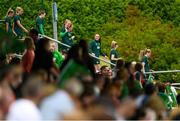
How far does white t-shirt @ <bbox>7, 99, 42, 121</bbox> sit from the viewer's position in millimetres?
9633

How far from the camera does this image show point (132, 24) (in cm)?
5656

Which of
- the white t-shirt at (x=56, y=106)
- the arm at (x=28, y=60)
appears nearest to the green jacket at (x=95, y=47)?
the arm at (x=28, y=60)

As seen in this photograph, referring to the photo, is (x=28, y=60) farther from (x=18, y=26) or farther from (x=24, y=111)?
(x=18, y=26)

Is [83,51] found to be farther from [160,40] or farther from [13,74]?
[160,40]

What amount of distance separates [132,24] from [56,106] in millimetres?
47143

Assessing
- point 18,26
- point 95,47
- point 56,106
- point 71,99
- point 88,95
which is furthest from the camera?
point 95,47

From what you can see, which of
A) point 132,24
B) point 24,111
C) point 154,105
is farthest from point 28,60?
point 132,24

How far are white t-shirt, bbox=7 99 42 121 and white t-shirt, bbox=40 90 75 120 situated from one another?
0.31ft

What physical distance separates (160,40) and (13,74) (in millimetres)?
42881

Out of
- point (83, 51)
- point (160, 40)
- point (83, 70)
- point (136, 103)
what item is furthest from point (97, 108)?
point (160, 40)

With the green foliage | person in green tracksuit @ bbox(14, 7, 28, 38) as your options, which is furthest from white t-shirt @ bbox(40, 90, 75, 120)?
the green foliage

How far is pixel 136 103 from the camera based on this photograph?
1116cm

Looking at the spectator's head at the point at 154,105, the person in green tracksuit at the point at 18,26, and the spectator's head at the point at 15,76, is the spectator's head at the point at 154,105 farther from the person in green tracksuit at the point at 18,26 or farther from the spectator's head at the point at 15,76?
the person in green tracksuit at the point at 18,26

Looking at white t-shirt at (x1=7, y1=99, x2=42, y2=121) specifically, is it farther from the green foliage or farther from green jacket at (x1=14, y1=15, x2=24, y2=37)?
the green foliage
